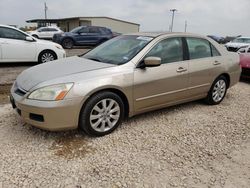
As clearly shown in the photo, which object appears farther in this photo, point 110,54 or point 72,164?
point 110,54

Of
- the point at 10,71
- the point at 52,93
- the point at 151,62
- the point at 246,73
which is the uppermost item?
the point at 151,62

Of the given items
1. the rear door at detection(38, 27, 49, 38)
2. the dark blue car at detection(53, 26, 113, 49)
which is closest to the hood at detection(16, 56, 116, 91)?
the dark blue car at detection(53, 26, 113, 49)

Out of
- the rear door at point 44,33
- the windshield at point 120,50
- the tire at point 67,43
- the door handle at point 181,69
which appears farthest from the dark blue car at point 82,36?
the door handle at point 181,69

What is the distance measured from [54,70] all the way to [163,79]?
1.63 meters

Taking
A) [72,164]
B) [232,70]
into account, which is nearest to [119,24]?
[232,70]

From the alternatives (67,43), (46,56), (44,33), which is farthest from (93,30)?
(46,56)

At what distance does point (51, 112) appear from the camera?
2.91 meters

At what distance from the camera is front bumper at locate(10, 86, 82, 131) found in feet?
9.53

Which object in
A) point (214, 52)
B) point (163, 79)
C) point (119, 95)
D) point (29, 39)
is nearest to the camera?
point (119, 95)

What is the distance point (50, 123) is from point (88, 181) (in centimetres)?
91

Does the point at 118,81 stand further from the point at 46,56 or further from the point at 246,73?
the point at 46,56

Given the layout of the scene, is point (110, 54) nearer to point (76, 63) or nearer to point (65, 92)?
point (76, 63)

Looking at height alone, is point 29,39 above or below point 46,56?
above

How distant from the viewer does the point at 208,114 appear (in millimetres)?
4348
